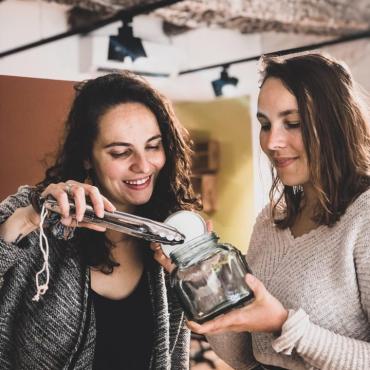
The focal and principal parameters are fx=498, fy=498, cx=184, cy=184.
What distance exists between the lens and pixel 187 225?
0.80 metres

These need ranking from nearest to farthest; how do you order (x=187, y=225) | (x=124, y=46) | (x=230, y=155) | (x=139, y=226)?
1. (x=139, y=226)
2. (x=187, y=225)
3. (x=124, y=46)
4. (x=230, y=155)

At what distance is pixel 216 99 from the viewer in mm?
3572

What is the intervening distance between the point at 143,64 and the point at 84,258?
157cm

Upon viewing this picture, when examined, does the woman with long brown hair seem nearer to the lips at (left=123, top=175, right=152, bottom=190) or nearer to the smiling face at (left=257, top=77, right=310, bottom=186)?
the smiling face at (left=257, top=77, right=310, bottom=186)

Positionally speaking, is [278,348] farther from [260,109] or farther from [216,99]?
[216,99]

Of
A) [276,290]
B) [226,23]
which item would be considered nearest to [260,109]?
[276,290]

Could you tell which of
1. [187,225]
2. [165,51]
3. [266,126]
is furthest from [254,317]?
[165,51]

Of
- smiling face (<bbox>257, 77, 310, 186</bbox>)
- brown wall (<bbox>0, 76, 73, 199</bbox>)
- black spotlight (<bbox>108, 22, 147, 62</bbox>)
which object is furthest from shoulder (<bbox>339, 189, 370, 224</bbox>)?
black spotlight (<bbox>108, 22, 147, 62</bbox>)

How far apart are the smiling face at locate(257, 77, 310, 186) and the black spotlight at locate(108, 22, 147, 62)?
Result: 1.34 meters

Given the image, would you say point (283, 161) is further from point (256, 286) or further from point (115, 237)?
point (115, 237)

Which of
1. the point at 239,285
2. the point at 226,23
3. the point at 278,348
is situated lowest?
the point at 278,348

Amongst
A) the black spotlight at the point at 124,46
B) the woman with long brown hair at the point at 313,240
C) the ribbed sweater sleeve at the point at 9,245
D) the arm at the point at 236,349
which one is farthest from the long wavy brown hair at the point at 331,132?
the black spotlight at the point at 124,46

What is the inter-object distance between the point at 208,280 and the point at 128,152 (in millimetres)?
403

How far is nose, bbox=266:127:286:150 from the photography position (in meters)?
0.91
